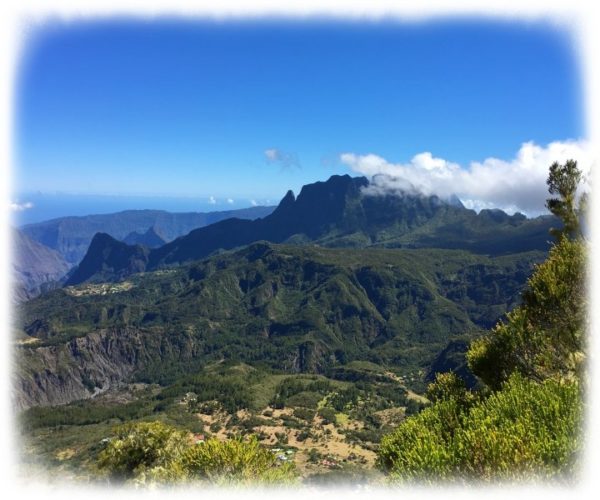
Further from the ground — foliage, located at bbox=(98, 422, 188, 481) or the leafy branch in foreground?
the leafy branch in foreground

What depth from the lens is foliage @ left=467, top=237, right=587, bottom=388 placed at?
23.7m

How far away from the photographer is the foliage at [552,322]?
77.7 ft

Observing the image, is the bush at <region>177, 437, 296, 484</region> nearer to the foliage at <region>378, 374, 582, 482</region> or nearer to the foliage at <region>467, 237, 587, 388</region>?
the foliage at <region>378, 374, 582, 482</region>

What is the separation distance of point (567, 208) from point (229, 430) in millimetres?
167669

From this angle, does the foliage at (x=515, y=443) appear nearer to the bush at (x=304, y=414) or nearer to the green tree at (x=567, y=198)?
the green tree at (x=567, y=198)

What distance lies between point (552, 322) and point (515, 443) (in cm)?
1283

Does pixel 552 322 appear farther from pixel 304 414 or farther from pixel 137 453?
pixel 304 414

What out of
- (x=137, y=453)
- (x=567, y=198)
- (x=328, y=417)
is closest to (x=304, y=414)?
(x=328, y=417)

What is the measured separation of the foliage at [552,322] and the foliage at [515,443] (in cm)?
490

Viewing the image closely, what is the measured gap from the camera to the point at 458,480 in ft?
48.8

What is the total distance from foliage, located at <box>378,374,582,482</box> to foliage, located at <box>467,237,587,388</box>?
4903 mm

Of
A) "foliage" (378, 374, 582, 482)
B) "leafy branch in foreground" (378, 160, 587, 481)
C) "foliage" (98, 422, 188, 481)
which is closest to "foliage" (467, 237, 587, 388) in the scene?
"leafy branch in foreground" (378, 160, 587, 481)

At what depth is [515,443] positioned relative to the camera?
14828 millimetres

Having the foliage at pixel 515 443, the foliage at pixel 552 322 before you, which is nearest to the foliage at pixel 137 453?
the foliage at pixel 515 443
